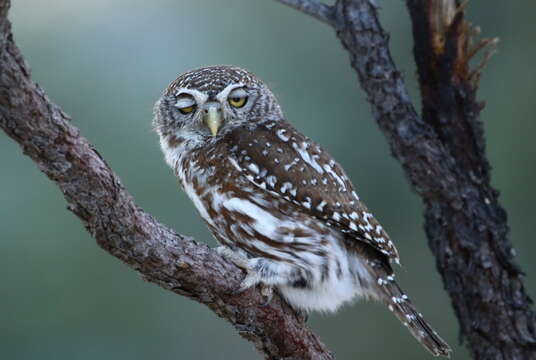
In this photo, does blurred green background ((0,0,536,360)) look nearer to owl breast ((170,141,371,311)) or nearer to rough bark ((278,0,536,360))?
rough bark ((278,0,536,360))

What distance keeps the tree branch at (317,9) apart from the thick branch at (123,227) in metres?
1.37

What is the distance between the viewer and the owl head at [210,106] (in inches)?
133

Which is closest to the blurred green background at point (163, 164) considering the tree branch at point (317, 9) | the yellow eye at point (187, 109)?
the tree branch at point (317, 9)

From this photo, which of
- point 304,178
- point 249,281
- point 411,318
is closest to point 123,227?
point 249,281

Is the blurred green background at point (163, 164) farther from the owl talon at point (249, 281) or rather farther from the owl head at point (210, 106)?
the owl talon at point (249, 281)

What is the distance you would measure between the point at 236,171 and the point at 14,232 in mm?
3413

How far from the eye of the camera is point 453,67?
11.6 feet

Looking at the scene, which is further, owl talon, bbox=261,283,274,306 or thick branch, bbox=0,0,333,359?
owl talon, bbox=261,283,274,306

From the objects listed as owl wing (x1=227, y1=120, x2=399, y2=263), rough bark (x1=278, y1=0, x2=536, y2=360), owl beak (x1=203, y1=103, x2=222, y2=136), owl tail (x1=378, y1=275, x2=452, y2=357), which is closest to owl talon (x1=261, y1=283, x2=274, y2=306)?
owl wing (x1=227, y1=120, x2=399, y2=263)

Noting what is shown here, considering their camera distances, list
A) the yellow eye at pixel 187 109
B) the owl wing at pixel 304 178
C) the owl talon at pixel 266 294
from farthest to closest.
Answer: the yellow eye at pixel 187 109 → the owl wing at pixel 304 178 → the owl talon at pixel 266 294

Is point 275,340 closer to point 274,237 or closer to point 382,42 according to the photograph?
point 274,237

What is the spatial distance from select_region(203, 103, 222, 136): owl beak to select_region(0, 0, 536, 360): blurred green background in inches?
98.1

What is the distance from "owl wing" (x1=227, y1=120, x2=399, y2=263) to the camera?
10.1ft

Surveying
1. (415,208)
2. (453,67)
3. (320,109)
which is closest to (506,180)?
(415,208)
